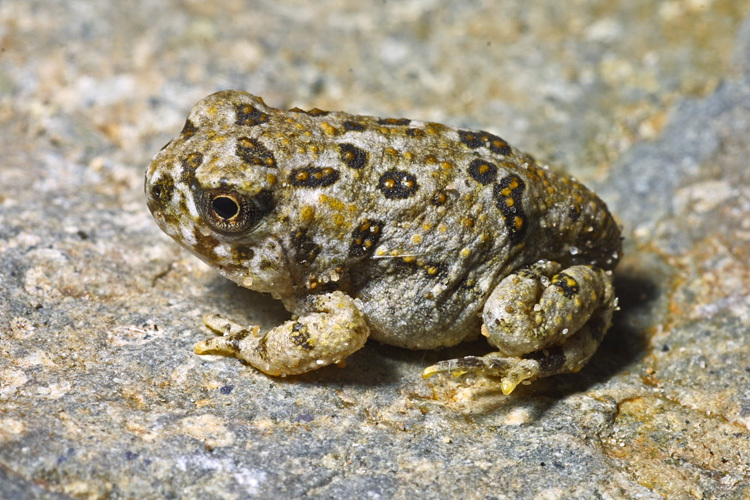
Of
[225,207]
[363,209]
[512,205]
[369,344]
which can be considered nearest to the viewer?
[225,207]

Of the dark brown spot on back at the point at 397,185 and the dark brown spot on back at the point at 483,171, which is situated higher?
the dark brown spot on back at the point at 483,171

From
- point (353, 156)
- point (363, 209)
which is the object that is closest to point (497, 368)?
point (363, 209)

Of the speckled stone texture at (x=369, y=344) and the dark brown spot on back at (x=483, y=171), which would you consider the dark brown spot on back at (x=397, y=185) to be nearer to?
the dark brown spot on back at (x=483, y=171)

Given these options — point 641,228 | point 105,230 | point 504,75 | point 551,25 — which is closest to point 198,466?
point 105,230

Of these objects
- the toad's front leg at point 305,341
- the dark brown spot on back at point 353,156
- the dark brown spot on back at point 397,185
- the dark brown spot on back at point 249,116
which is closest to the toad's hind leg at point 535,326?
the toad's front leg at point 305,341

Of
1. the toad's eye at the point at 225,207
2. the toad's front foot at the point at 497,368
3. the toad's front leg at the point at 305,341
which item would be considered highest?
the toad's eye at the point at 225,207

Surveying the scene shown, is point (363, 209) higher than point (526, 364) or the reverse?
higher

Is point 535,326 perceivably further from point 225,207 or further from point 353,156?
point 225,207

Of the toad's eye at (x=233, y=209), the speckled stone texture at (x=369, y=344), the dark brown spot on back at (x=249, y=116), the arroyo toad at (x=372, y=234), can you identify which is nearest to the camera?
the speckled stone texture at (x=369, y=344)
